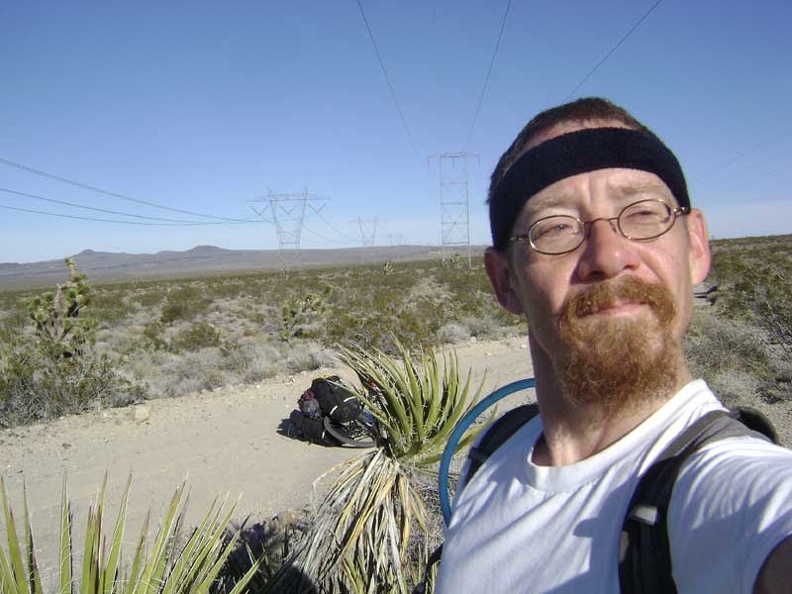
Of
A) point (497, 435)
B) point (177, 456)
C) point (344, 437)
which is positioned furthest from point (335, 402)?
point (497, 435)

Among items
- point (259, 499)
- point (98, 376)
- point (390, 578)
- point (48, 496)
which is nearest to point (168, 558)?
point (390, 578)

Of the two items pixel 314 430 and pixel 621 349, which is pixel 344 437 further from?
pixel 621 349

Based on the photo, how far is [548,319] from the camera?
52.7 inches

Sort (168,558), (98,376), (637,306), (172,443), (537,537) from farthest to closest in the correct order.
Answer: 1. (98,376)
2. (172,443)
3. (168,558)
4. (637,306)
5. (537,537)

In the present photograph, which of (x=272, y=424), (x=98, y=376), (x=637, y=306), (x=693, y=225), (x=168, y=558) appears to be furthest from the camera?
(x=98, y=376)

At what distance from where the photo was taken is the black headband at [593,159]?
4.43 feet

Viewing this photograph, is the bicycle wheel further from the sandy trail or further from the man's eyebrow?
the man's eyebrow

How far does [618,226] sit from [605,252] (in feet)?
0.26

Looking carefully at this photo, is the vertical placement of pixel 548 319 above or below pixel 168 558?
above

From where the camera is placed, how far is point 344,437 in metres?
7.42

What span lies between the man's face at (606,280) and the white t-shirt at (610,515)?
6.3 inches

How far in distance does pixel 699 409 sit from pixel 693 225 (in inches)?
21.5

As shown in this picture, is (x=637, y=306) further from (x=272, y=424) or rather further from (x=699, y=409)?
(x=272, y=424)

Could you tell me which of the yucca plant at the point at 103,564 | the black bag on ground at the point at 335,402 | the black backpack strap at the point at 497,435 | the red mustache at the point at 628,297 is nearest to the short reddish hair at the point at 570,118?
the red mustache at the point at 628,297
